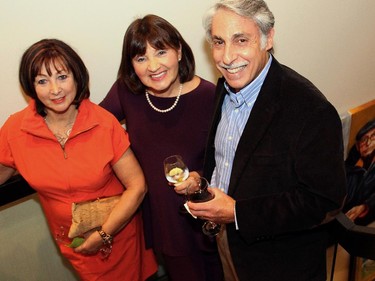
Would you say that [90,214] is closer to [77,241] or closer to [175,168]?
[77,241]

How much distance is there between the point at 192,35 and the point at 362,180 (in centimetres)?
244

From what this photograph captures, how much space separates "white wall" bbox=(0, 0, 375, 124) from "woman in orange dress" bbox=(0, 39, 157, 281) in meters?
0.23

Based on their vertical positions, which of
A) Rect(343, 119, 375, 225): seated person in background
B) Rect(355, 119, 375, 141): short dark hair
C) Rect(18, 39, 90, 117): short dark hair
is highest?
Rect(18, 39, 90, 117): short dark hair

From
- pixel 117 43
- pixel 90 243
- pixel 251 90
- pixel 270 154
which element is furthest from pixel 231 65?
pixel 90 243

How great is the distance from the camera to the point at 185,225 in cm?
233

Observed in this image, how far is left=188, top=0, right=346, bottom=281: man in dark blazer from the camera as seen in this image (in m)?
1.54

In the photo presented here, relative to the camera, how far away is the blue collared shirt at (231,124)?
1765 millimetres

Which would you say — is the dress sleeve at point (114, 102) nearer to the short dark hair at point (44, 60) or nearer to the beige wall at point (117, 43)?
the beige wall at point (117, 43)

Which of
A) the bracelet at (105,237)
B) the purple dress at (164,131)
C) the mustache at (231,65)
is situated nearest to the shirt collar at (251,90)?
the mustache at (231,65)

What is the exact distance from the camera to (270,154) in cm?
165

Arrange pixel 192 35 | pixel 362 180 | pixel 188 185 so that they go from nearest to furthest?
pixel 188 185 < pixel 192 35 < pixel 362 180

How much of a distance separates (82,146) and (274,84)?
1.03 m

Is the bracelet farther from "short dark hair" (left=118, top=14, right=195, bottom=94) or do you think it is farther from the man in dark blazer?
"short dark hair" (left=118, top=14, right=195, bottom=94)

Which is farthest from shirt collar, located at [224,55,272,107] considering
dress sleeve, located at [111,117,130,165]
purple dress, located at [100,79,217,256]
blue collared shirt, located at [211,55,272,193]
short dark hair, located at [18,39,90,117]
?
short dark hair, located at [18,39,90,117]
